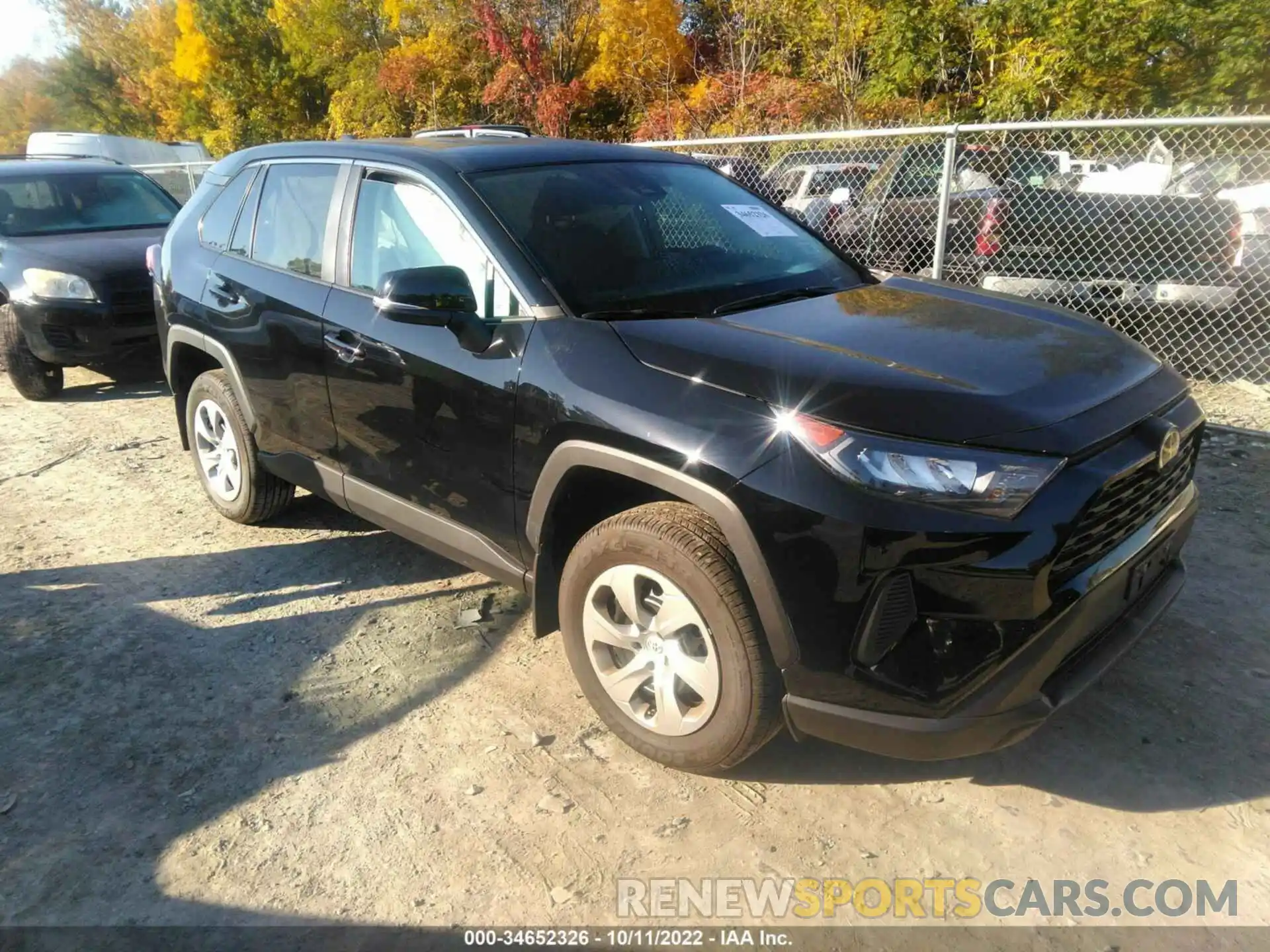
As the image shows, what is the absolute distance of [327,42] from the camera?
31.0 meters

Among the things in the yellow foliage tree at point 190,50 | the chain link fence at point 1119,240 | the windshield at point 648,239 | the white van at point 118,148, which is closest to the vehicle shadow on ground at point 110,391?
the chain link fence at point 1119,240

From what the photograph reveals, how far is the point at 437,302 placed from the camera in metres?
2.93

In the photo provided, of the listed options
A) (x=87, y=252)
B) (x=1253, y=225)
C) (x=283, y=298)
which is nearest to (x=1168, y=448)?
(x=283, y=298)

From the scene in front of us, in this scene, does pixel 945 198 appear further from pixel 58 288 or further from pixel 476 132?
pixel 58 288

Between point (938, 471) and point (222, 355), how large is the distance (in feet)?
10.8

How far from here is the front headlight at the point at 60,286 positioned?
673 centimetres

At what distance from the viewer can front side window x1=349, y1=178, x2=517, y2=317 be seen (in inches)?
119

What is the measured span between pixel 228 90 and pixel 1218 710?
40296 mm

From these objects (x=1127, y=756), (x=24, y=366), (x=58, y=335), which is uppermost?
(x=58, y=335)

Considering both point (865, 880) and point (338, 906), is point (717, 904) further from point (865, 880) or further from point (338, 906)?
point (338, 906)

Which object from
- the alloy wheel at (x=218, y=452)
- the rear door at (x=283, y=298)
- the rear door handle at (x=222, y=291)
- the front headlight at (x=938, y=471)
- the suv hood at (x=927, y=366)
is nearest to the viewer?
the front headlight at (x=938, y=471)

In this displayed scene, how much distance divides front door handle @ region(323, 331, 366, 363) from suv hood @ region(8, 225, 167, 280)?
4410 mm

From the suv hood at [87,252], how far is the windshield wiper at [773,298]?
5702 mm
